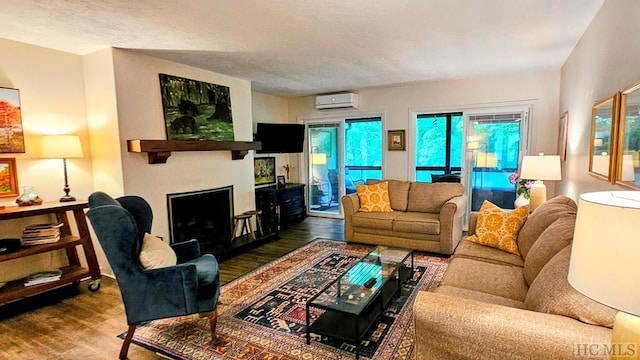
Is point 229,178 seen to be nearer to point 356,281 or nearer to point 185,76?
point 185,76

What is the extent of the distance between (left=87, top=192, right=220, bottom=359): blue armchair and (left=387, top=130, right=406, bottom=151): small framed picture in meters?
4.18

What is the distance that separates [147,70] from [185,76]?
1.56ft

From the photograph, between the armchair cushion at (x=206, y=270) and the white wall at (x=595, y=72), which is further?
the armchair cushion at (x=206, y=270)

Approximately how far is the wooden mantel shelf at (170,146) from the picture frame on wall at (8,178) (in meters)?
0.98

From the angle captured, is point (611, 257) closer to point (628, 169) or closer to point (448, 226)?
point (628, 169)

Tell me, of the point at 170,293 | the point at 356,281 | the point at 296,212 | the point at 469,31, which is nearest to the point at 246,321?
the point at 170,293

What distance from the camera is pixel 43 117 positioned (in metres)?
3.28

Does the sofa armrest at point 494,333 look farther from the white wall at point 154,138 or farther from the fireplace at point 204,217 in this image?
the white wall at point 154,138

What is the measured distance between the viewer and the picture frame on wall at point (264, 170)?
5.89m

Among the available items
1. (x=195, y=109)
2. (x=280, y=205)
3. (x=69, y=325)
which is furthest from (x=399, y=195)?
(x=69, y=325)

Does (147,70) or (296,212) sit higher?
(147,70)

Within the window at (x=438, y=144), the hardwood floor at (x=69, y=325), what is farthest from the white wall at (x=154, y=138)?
the window at (x=438, y=144)

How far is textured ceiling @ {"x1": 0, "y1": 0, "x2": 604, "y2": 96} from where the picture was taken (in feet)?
7.94

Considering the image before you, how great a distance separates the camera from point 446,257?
4.07 m
